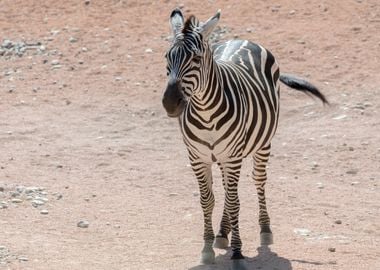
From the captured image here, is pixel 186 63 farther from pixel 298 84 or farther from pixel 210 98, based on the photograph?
pixel 298 84

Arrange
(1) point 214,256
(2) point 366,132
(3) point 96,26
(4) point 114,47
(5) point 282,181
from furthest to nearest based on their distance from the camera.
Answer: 1. (3) point 96,26
2. (4) point 114,47
3. (2) point 366,132
4. (5) point 282,181
5. (1) point 214,256

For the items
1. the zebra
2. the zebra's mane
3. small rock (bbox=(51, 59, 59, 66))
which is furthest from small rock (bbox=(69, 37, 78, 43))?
the zebra's mane

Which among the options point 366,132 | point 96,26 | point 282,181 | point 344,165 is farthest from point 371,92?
point 96,26

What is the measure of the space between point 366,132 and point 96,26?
627 cm

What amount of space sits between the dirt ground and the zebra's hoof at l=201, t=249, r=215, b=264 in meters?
0.11

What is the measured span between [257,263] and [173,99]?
177 centimetres

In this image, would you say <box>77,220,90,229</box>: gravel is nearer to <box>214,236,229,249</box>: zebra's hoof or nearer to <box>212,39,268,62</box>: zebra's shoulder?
<box>214,236,229,249</box>: zebra's hoof

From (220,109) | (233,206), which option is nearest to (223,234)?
(233,206)

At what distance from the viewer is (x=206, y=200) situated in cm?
684

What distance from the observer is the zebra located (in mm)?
5945

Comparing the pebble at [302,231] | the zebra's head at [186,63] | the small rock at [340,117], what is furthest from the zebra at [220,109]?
the small rock at [340,117]

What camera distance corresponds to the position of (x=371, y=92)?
1202 cm

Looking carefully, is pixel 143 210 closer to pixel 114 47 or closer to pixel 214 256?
pixel 214 256

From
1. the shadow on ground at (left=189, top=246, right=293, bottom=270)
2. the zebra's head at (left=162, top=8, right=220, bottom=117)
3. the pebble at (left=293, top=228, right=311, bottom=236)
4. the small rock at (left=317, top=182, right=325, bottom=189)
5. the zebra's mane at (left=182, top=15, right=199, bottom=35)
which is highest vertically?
the zebra's mane at (left=182, top=15, right=199, bottom=35)
